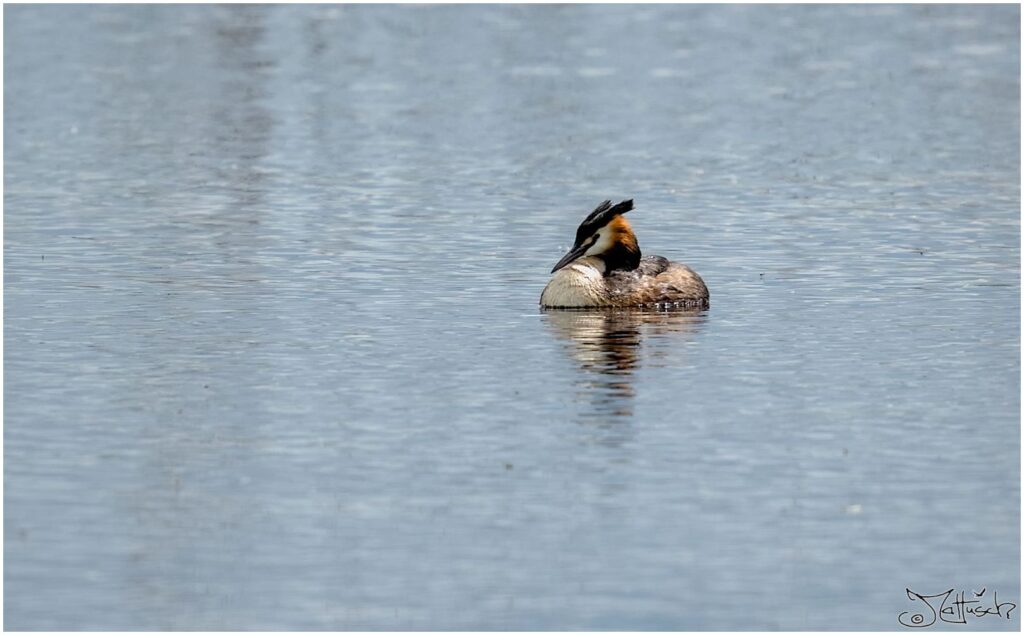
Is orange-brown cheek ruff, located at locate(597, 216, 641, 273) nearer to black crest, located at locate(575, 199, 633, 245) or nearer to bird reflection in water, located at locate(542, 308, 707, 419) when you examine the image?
black crest, located at locate(575, 199, 633, 245)

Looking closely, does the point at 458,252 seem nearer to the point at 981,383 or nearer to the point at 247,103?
the point at 981,383

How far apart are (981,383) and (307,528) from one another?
18.9 ft

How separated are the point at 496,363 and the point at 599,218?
337cm

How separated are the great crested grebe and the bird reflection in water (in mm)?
118

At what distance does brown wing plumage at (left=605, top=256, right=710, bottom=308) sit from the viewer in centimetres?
1998

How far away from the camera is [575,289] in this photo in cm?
1984

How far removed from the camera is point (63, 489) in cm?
Answer: 1295

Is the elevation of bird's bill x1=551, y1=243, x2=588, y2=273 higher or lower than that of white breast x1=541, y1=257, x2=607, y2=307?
higher
